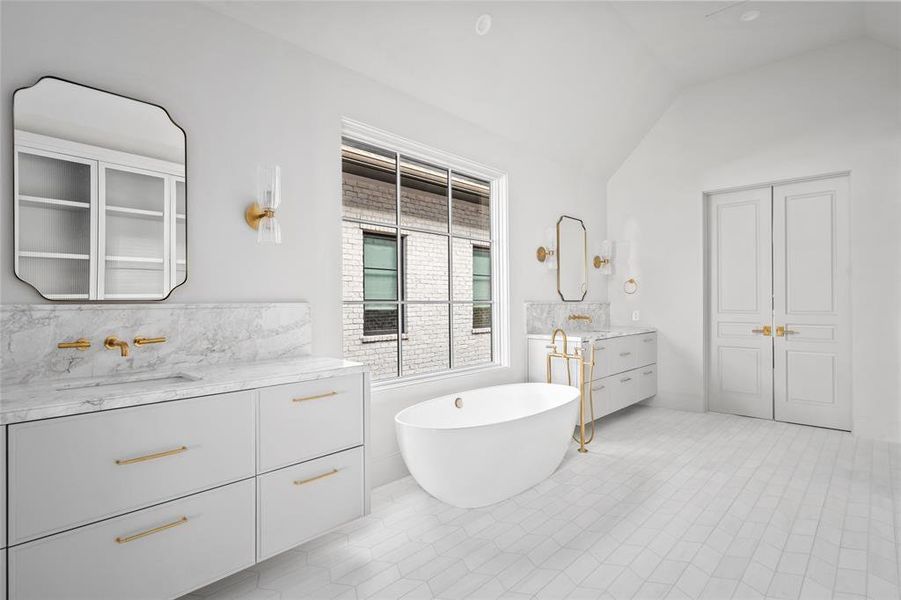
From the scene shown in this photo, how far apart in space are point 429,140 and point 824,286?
3.70 m

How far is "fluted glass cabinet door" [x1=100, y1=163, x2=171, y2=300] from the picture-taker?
1.84 metres

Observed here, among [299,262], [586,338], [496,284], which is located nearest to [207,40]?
[299,262]

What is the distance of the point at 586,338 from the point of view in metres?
3.70

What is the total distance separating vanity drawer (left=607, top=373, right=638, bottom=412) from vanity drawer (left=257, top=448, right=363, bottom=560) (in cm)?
273

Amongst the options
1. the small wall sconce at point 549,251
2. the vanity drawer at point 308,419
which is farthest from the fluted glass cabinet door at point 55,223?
the small wall sconce at point 549,251

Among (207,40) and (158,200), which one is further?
(207,40)

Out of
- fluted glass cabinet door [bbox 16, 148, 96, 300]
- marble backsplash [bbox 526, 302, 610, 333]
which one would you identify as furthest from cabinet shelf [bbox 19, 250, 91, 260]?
marble backsplash [bbox 526, 302, 610, 333]

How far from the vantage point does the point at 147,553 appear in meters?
1.48

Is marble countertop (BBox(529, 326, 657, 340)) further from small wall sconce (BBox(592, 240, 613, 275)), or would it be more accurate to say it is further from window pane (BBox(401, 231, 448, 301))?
window pane (BBox(401, 231, 448, 301))

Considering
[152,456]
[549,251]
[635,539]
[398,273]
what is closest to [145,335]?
[152,456]

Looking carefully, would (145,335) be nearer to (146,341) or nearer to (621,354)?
(146,341)

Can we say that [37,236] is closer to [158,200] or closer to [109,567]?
[158,200]

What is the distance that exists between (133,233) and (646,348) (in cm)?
441

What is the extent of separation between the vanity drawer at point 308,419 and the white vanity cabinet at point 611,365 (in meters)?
2.15
